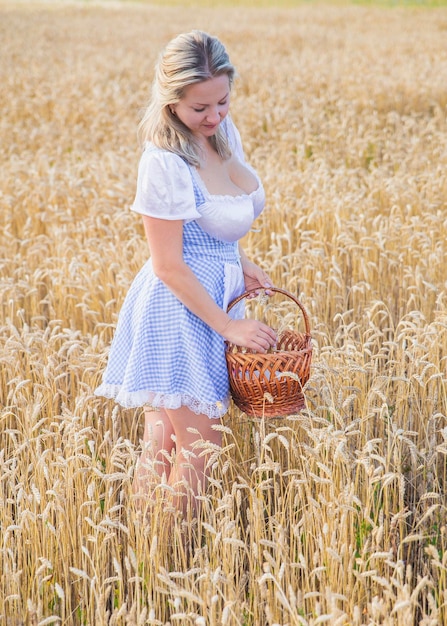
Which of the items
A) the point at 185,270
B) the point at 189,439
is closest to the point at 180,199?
the point at 185,270

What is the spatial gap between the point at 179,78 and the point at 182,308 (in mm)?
724

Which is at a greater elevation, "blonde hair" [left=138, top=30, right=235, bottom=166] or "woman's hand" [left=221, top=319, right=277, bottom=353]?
"blonde hair" [left=138, top=30, right=235, bottom=166]

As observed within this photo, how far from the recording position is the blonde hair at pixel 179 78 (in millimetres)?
2426

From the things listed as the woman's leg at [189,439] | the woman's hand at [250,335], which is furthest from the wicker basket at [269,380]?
the woman's leg at [189,439]

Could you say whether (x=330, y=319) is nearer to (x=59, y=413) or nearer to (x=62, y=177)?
(x=59, y=413)

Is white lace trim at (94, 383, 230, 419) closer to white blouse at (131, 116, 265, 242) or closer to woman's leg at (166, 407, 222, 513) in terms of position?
woman's leg at (166, 407, 222, 513)

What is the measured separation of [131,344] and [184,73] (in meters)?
0.91

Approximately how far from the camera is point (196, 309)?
2510 millimetres

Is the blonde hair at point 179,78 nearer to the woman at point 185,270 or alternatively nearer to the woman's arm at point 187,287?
the woman at point 185,270

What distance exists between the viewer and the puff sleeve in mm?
2443

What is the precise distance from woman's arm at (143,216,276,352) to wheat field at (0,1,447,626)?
11.8 inches

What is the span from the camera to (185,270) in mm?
2477

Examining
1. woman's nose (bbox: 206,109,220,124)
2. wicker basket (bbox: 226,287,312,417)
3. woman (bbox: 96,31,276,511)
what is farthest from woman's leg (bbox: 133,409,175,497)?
woman's nose (bbox: 206,109,220,124)

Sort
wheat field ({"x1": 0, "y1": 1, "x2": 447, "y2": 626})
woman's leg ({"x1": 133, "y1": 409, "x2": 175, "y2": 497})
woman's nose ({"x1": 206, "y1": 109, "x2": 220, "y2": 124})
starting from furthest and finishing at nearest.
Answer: woman's leg ({"x1": 133, "y1": 409, "x2": 175, "y2": 497}) < woman's nose ({"x1": 206, "y1": 109, "x2": 220, "y2": 124}) < wheat field ({"x1": 0, "y1": 1, "x2": 447, "y2": 626})
